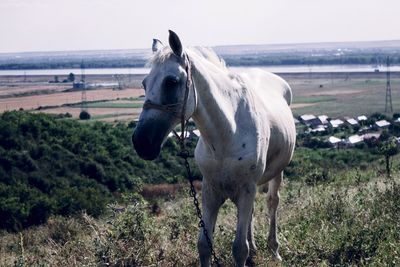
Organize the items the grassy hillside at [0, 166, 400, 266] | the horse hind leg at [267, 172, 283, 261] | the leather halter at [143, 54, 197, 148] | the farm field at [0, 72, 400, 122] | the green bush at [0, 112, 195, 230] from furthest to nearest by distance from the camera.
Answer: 1. the farm field at [0, 72, 400, 122]
2. the green bush at [0, 112, 195, 230]
3. the horse hind leg at [267, 172, 283, 261]
4. the grassy hillside at [0, 166, 400, 266]
5. the leather halter at [143, 54, 197, 148]

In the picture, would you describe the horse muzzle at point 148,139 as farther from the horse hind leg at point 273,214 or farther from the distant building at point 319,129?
the distant building at point 319,129

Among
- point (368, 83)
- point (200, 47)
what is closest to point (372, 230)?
point (200, 47)

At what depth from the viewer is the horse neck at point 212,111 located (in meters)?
5.04

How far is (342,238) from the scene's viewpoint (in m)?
6.12

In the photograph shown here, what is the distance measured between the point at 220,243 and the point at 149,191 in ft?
47.7

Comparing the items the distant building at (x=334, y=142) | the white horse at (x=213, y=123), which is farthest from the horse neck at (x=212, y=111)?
the distant building at (x=334, y=142)

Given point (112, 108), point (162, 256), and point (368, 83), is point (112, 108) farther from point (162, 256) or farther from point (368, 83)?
point (162, 256)

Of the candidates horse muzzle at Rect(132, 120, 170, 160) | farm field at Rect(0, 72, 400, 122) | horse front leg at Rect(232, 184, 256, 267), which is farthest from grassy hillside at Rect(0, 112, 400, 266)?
farm field at Rect(0, 72, 400, 122)

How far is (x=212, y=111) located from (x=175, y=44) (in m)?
0.68

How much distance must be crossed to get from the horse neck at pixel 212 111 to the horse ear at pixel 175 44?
0.29 m

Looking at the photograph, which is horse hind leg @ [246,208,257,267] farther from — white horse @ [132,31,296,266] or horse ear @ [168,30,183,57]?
horse ear @ [168,30,183,57]

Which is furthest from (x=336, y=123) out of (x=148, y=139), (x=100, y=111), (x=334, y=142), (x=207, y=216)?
(x=148, y=139)

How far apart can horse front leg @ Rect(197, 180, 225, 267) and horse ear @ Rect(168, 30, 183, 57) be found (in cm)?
124

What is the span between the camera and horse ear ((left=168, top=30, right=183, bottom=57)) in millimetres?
4595
